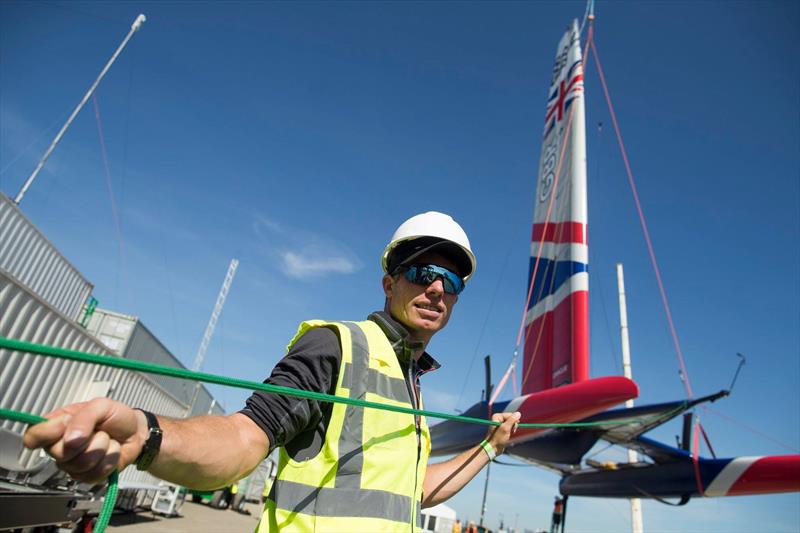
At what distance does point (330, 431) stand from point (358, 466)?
133mm

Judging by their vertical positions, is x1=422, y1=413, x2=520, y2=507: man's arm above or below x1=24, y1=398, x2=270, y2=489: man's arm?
above

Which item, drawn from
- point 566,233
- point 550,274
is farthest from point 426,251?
point 550,274

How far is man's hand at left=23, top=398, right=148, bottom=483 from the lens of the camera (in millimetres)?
729

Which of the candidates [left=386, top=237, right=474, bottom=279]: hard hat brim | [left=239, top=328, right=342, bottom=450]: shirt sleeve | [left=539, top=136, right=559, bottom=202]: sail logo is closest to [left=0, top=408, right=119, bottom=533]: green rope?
[left=239, top=328, right=342, bottom=450]: shirt sleeve

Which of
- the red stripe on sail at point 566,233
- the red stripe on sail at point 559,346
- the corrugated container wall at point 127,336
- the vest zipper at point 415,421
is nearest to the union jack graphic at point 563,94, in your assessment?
the red stripe on sail at point 566,233

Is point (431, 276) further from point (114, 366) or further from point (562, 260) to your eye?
point (562, 260)

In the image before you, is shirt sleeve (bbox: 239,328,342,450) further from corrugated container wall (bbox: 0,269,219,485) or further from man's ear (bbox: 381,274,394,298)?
corrugated container wall (bbox: 0,269,219,485)

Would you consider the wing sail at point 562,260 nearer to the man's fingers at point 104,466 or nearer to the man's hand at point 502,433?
the man's hand at point 502,433

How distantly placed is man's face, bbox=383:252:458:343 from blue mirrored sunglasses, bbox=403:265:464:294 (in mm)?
18

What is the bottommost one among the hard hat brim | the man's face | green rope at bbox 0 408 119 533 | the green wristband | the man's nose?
green rope at bbox 0 408 119 533

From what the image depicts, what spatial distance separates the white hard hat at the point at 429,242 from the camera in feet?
6.91

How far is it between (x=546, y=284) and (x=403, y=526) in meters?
9.80

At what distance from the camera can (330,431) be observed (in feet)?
4.57

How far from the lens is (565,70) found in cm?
1365
